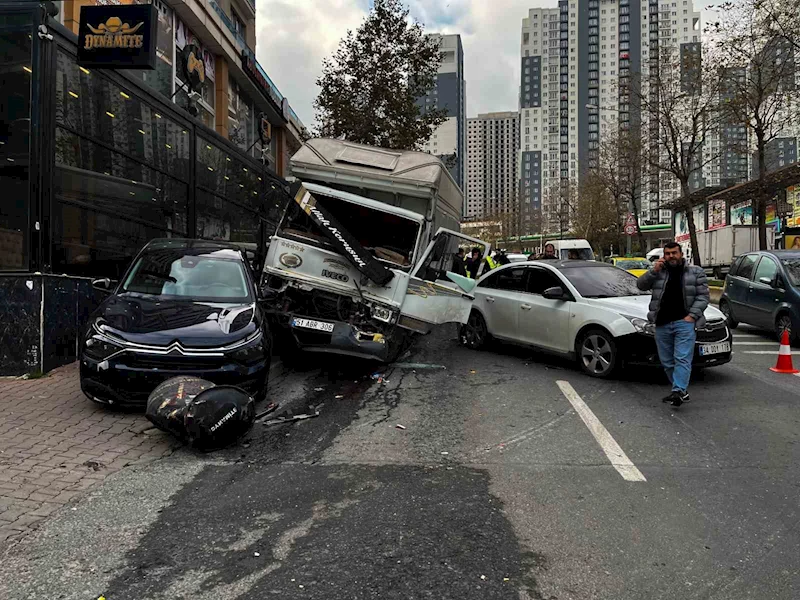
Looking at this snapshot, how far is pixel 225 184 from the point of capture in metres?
17.3

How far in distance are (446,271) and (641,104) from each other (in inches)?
906

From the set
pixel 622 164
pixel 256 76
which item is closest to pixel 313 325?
pixel 256 76

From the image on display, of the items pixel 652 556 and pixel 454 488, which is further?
pixel 454 488

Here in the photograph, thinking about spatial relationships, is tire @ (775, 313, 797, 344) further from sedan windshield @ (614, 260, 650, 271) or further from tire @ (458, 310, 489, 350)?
sedan windshield @ (614, 260, 650, 271)

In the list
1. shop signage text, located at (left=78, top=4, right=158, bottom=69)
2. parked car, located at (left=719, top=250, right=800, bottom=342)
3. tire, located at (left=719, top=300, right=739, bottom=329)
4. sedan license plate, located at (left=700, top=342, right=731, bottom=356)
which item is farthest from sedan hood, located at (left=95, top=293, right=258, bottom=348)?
tire, located at (left=719, top=300, right=739, bottom=329)

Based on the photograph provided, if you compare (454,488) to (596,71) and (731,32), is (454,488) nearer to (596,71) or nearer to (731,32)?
(731,32)

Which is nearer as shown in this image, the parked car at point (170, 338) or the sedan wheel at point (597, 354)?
the parked car at point (170, 338)

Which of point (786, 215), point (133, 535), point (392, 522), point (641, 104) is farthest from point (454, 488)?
point (786, 215)

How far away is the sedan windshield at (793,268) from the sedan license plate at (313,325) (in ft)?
28.7

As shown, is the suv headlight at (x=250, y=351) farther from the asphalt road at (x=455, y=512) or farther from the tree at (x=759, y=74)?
the tree at (x=759, y=74)

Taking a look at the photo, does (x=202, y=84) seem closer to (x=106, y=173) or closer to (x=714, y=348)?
(x=106, y=173)

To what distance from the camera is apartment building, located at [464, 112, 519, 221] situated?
12606 centimetres

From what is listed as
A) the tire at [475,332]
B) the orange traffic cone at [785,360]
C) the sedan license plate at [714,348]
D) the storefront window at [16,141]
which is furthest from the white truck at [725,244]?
the storefront window at [16,141]

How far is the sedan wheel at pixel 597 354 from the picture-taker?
800 centimetres
